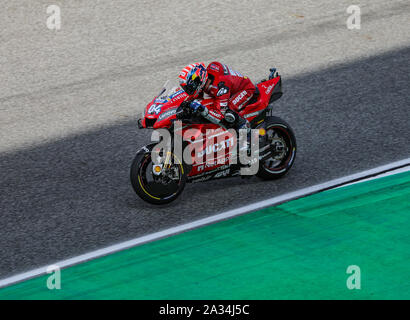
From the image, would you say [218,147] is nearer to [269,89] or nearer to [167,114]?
A: [167,114]

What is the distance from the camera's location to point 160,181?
8203 millimetres

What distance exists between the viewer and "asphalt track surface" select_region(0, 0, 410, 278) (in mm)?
8312

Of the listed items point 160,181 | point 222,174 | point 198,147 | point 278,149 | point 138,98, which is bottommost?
point 160,181

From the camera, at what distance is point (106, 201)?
28.0ft

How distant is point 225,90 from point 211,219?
4.57 feet

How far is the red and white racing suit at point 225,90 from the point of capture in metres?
8.30

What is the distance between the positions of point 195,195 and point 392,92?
3.94 meters

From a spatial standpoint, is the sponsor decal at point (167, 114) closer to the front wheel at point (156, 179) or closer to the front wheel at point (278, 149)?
the front wheel at point (156, 179)

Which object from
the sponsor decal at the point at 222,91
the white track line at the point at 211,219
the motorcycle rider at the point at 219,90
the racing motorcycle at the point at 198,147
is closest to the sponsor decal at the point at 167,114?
the racing motorcycle at the point at 198,147

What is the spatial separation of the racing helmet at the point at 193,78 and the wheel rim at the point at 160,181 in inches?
28.5

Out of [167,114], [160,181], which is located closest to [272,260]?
[160,181]

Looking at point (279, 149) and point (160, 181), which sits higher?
point (279, 149)

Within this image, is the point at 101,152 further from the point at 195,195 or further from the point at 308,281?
the point at 308,281
